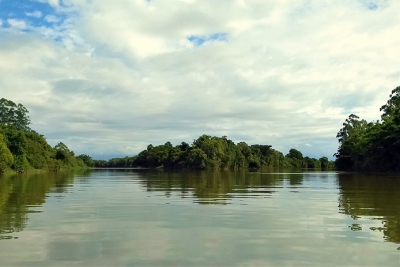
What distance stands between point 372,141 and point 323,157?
120855 millimetres

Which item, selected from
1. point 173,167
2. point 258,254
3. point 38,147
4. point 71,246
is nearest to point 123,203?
point 71,246

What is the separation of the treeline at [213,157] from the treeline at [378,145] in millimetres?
40291

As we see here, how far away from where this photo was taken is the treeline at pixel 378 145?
66.4 meters

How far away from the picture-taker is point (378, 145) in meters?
69.9

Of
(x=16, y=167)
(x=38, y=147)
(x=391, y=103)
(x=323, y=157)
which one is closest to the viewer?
(x=16, y=167)

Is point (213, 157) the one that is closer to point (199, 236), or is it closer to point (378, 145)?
point (378, 145)

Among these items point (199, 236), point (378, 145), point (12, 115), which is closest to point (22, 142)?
point (12, 115)

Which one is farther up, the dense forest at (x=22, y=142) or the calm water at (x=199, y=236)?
the dense forest at (x=22, y=142)

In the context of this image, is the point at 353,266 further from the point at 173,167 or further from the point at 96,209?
the point at 173,167

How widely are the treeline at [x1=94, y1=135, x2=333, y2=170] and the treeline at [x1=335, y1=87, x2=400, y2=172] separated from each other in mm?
40291

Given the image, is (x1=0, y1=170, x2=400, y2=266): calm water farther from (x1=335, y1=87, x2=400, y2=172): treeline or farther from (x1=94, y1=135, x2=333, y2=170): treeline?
(x1=94, y1=135, x2=333, y2=170): treeline

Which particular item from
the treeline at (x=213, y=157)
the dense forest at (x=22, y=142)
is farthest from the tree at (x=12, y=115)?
the treeline at (x=213, y=157)

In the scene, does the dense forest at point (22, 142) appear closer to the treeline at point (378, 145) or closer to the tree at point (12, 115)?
the tree at point (12, 115)

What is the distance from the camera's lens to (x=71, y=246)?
348 inches
